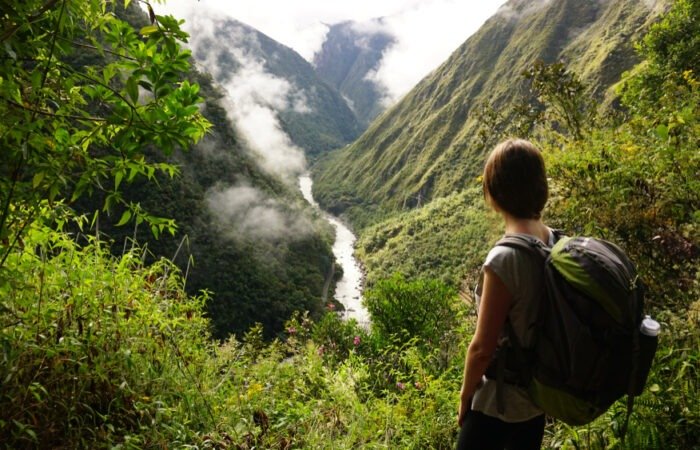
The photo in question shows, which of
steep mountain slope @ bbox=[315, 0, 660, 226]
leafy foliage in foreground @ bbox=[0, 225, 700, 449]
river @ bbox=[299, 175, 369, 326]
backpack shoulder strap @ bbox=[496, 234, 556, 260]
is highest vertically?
steep mountain slope @ bbox=[315, 0, 660, 226]

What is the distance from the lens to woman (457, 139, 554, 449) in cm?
160

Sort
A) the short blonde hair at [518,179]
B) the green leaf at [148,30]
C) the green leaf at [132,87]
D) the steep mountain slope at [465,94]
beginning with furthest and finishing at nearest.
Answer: the steep mountain slope at [465,94]
the short blonde hair at [518,179]
the green leaf at [148,30]
the green leaf at [132,87]

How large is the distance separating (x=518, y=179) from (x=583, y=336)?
2.23ft

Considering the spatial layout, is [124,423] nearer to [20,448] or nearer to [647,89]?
[20,448]

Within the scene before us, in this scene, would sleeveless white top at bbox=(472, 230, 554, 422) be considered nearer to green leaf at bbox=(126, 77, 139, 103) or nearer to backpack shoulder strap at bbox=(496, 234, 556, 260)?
backpack shoulder strap at bbox=(496, 234, 556, 260)

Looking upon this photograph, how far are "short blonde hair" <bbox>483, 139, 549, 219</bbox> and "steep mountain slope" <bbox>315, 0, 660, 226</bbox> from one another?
9020 cm

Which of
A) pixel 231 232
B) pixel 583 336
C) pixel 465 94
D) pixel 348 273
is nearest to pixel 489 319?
pixel 583 336

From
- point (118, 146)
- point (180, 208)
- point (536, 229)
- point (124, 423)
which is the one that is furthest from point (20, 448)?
point (180, 208)

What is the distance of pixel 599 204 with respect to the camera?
4.50 meters

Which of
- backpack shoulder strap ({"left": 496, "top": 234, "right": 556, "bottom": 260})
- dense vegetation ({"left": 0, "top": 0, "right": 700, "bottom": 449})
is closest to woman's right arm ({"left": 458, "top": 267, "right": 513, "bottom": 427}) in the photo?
backpack shoulder strap ({"left": 496, "top": 234, "right": 556, "bottom": 260})

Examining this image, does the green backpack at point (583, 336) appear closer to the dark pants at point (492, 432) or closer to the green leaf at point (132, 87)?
the dark pants at point (492, 432)

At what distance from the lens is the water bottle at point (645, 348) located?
1.51 metres

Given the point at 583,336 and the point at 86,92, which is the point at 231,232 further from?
the point at 583,336

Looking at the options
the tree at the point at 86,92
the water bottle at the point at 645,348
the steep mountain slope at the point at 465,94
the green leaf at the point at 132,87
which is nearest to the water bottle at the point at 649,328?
the water bottle at the point at 645,348
